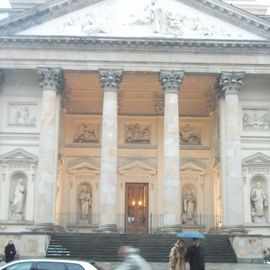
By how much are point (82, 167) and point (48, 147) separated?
6814 millimetres

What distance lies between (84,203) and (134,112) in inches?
278

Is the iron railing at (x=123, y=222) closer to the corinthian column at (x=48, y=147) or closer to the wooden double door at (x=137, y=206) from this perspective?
the wooden double door at (x=137, y=206)

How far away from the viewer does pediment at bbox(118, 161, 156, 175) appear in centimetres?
3775

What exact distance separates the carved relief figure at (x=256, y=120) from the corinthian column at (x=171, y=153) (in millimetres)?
4805

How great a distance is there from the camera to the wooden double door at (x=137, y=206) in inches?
1455

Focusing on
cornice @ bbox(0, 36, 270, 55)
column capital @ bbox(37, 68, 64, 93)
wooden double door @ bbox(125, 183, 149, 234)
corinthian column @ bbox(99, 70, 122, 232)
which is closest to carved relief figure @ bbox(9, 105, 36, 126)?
→ column capital @ bbox(37, 68, 64, 93)

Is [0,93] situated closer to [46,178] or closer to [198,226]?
[46,178]

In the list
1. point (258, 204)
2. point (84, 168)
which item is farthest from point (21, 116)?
point (258, 204)

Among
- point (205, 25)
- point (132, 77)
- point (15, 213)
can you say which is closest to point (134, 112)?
point (132, 77)

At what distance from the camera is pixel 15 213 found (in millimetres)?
31484

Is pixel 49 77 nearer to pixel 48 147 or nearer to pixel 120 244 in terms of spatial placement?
pixel 48 147

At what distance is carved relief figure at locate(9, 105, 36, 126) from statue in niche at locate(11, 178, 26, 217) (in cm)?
369

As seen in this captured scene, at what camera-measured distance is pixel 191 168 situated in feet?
124

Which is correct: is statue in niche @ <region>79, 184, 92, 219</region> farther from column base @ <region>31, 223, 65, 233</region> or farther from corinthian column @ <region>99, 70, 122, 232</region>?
corinthian column @ <region>99, 70, 122, 232</region>
